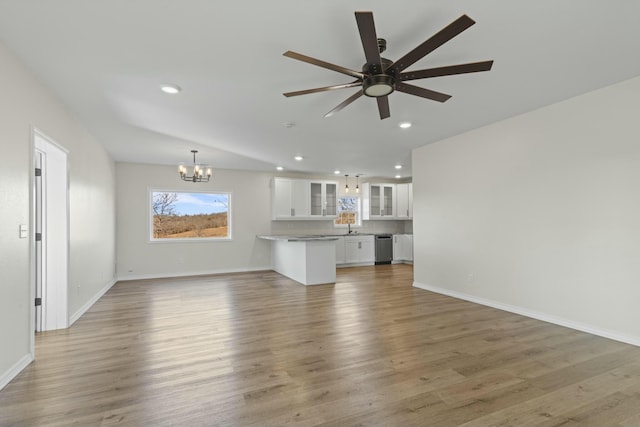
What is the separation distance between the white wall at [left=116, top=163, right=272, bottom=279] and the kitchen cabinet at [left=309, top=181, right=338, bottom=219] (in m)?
1.15

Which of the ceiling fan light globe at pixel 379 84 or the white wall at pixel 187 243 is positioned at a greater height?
the ceiling fan light globe at pixel 379 84

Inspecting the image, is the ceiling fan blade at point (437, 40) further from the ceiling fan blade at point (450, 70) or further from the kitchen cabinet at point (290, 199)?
the kitchen cabinet at point (290, 199)

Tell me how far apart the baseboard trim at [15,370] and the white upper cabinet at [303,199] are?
534 centimetres

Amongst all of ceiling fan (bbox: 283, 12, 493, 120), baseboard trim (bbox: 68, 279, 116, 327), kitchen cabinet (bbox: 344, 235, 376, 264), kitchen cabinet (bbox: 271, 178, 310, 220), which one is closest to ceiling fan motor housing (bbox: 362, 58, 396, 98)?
ceiling fan (bbox: 283, 12, 493, 120)

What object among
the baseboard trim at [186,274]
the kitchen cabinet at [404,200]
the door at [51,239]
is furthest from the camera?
the kitchen cabinet at [404,200]

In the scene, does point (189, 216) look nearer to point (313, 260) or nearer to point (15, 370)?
point (313, 260)

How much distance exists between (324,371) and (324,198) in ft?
19.6

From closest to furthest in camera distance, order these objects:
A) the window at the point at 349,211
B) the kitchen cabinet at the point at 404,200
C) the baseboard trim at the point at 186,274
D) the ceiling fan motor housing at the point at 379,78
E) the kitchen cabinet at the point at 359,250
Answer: the ceiling fan motor housing at the point at 379,78 → the baseboard trim at the point at 186,274 → the kitchen cabinet at the point at 359,250 → the window at the point at 349,211 → the kitchen cabinet at the point at 404,200

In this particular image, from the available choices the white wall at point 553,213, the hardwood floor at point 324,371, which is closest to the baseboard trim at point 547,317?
the white wall at point 553,213

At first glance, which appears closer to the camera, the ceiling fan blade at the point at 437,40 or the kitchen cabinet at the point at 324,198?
the ceiling fan blade at the point at 437,40

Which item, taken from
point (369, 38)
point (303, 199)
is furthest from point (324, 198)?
point (369, 38)

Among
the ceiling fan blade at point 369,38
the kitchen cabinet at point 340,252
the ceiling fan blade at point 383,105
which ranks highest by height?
the ceiling fan blade at point 369,38

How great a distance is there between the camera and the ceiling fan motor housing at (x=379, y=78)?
82.9 inches

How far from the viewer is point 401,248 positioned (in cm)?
877
